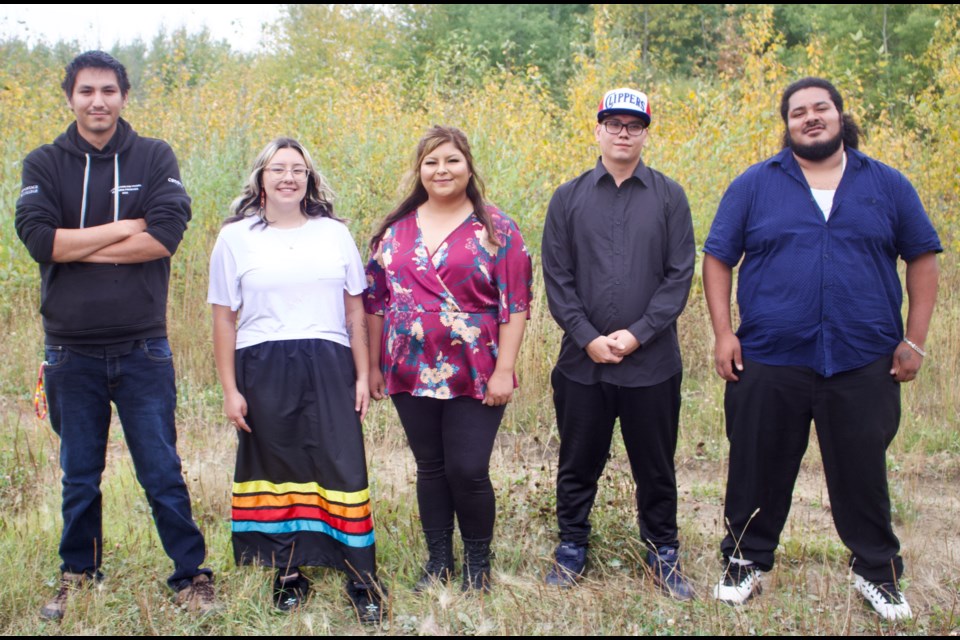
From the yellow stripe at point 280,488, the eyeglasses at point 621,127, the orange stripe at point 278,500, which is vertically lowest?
the orange stripe at point 278,500

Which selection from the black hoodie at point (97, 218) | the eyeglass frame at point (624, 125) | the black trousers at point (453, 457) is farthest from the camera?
the eyeglass frame at point (624, 125)

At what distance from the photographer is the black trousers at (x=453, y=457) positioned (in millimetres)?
3668

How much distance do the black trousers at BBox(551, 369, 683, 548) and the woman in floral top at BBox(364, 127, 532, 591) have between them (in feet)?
1.18

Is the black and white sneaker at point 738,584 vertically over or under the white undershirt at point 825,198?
under

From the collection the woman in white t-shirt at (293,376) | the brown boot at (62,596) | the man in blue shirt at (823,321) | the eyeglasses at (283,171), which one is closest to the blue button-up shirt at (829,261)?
the man in blue shirt at (823,321)

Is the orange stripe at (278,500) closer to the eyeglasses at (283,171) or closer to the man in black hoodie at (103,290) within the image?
the man in black hoodie at (103,290)

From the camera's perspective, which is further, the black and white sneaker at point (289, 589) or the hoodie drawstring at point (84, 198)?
the black and white sneaker at point (289, 589)

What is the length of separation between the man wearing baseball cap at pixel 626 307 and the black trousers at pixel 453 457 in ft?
1.43

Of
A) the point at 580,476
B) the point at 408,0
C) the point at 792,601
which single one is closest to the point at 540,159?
the point at 580,476

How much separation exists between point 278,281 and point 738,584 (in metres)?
2.31

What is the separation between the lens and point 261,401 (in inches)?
142

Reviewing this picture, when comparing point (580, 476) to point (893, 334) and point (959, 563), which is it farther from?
point (959, 563)

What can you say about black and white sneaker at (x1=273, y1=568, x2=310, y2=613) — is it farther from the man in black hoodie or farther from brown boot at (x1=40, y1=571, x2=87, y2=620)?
brown boot at (x1=40, y1=571, x2=87, y2=620)

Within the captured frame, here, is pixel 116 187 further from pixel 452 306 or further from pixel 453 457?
pixel 453 457
